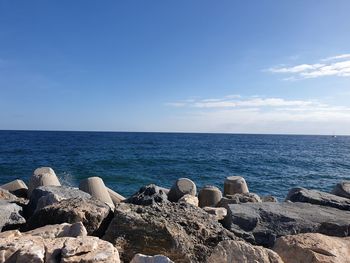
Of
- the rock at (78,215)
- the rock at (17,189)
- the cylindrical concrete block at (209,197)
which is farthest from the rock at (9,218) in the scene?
the cylindrical concrete block at (209,197)

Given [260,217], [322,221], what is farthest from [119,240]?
[322,221]

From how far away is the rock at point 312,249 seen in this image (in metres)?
3.51

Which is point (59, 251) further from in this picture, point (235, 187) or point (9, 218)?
point (235, 187)

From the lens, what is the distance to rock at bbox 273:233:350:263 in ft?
11.5

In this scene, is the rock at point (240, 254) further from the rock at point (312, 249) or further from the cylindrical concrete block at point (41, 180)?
the cylindrical concrete block at point (41, 180)

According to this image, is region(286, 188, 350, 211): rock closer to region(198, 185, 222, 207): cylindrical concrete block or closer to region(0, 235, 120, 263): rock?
region(198, 185, 222, 207): cylindrical concrete block

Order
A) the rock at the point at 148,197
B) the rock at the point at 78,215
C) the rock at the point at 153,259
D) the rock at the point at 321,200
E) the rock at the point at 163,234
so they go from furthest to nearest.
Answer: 1. the rock at the point at 321,200
2. the rock at the point at 148,197
3. the rock at the point at 78,215
4. the rock at the point at 163,234
5. the rock at the point at 153,259

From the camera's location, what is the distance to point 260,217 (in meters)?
5.21

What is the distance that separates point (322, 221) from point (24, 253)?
4.18 metres

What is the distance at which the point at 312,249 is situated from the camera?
3.60 m

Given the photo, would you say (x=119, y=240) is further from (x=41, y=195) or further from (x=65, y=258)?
(x=41, y=195)

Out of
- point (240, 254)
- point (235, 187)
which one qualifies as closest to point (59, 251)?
point (240, 254)

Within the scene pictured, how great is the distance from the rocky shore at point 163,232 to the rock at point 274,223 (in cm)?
1

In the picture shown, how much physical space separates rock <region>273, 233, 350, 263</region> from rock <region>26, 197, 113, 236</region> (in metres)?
2.07
